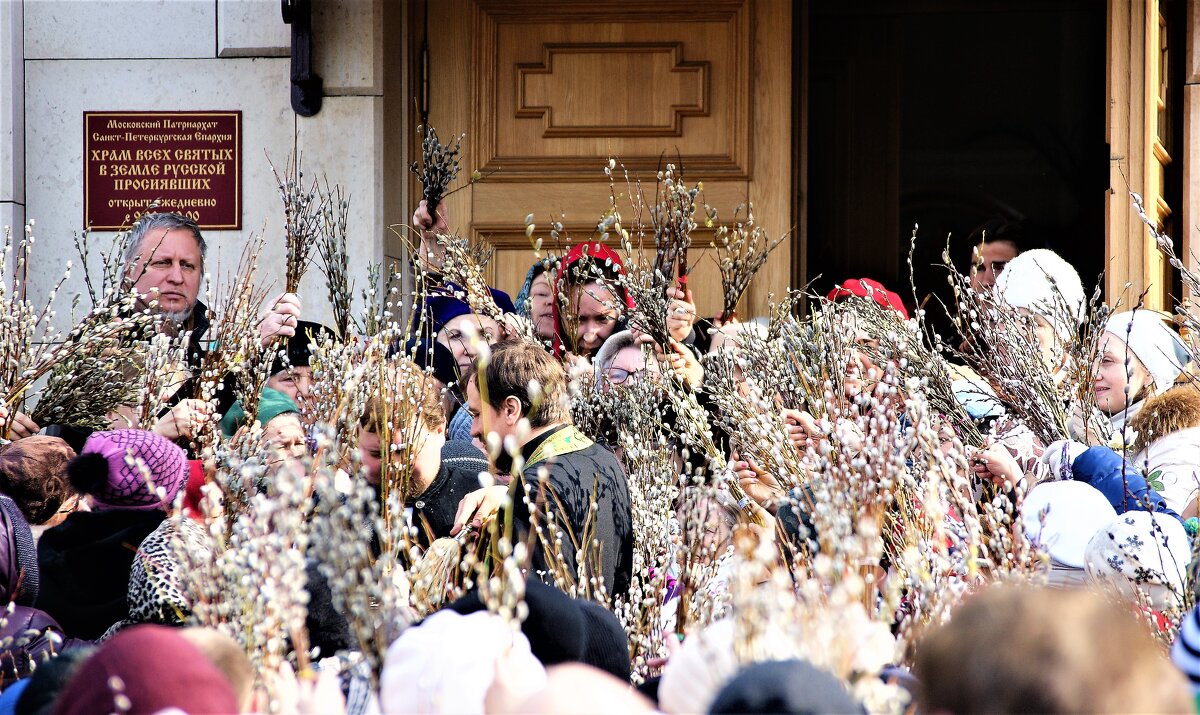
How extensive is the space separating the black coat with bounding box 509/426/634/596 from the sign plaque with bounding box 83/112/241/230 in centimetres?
322

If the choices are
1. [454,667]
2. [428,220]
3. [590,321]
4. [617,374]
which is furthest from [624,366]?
[454,667]

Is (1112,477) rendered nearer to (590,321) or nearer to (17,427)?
(590,321)

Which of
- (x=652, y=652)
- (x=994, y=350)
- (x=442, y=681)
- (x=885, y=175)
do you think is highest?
(x=885, y=175)

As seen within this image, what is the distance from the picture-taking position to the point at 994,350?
3660 mm

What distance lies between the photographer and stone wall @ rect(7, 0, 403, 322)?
586 centimetres

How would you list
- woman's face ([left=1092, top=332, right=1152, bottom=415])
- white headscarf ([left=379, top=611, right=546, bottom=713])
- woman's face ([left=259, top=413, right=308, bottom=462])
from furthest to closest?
woman's face ([left=1092, top=332, right=1152, bottom=415])
woman's face ([left=259, top=413, right=308, bottom=462])
white headscarf ([left=379, top=611, right=546, bottom=713])

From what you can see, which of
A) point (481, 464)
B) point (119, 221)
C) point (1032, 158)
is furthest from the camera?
point (1032, 158)

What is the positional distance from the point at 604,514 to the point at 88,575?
46.2 inches

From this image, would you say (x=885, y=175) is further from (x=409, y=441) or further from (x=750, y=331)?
(x=409, y=441)

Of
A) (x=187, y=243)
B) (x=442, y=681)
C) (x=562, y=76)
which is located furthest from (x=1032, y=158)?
(x=442, y=681)

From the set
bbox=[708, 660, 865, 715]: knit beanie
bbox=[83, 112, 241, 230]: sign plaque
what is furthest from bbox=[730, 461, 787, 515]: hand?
bbox=[83, 112, 241, 230]: sign plaque

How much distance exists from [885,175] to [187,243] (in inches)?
212

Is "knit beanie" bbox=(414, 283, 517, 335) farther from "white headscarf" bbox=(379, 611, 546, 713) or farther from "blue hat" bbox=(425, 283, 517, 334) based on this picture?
"white headscarf" bbox=(379, 611, 546, 713)

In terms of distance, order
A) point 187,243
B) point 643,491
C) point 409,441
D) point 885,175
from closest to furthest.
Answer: point 409,441 < point 643,491 < point 187,243 < point 885,175
